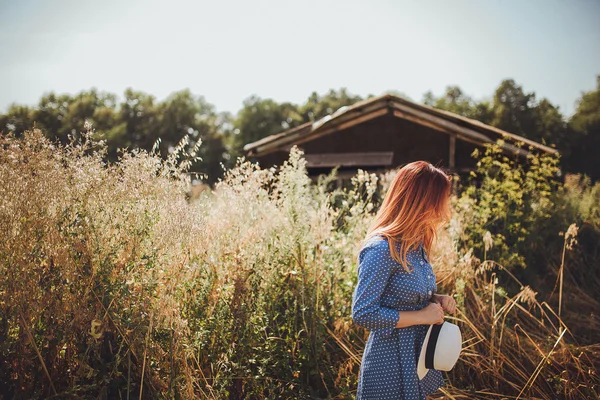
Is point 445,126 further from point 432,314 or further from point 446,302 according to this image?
point 432,314

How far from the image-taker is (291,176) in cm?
367

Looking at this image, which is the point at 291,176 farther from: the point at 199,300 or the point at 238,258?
the point at 199,300

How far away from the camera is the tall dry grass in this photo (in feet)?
7.77

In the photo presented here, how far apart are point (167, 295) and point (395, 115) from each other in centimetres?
844

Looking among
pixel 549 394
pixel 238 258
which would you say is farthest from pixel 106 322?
pixel 549 394

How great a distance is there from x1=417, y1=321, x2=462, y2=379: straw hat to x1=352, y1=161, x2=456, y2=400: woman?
0.05 meters

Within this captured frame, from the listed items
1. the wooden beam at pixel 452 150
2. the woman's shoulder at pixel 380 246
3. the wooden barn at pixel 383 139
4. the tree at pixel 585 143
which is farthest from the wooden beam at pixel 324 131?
the tree at pixel 585 143

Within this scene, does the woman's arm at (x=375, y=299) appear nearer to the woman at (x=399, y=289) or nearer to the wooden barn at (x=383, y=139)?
the woman at (x=399, y=289)

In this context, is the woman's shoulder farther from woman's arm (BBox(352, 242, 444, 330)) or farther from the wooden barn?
the wooden barn

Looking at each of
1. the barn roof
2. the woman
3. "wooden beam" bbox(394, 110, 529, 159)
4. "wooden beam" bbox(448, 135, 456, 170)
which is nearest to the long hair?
the woman

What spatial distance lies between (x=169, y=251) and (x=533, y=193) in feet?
20.5

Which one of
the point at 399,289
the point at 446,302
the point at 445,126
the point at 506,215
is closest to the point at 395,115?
the point at 445,126

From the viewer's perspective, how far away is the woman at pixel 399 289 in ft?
6.34

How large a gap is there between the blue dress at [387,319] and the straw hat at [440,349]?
5 centimetres
